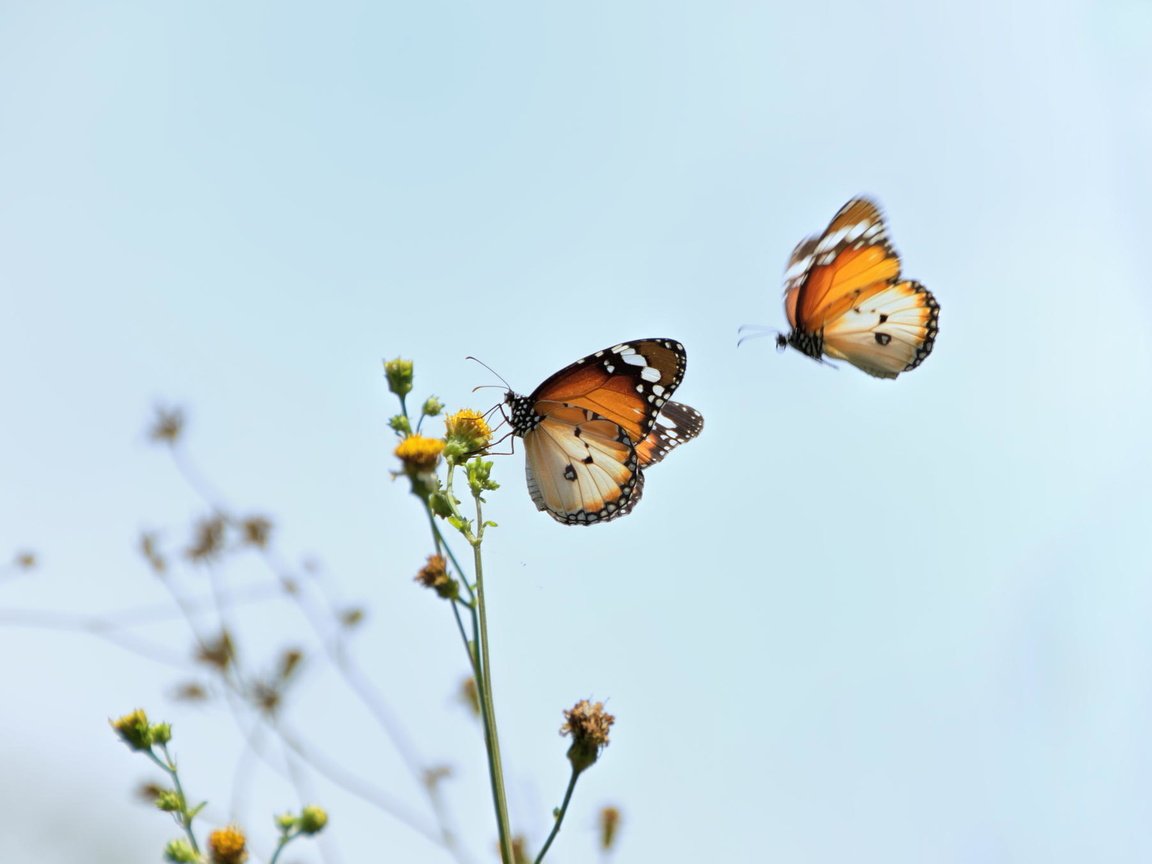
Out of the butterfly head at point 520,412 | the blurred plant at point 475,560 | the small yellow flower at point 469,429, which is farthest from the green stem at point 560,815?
the butterfly head at point 520,412

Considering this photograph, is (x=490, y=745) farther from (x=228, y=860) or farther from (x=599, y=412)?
(x=599, y=412)

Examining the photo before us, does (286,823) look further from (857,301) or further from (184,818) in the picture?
(857,301)

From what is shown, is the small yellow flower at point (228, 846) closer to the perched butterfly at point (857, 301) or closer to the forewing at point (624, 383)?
the forewing at point (624, 383)

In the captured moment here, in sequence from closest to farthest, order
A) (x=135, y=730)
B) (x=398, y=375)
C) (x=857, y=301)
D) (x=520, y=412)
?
1. (x=135, y=730)
2. (x=398, y=375)
3. (x=520, y=412)
4. (x=857, y=301)

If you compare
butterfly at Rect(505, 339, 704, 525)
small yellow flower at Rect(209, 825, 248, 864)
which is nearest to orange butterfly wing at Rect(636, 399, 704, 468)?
butterfly at Rect(505, 339, 704, 525)

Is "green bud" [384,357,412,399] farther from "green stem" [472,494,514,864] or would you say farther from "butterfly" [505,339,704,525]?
"green stem" [472,494,514,864]

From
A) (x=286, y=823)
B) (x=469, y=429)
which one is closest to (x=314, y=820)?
(x=286, y=823)

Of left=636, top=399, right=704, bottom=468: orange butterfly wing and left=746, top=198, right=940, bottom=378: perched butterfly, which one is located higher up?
left=746, top=198, right=940, bottom=378: perched butterfly
